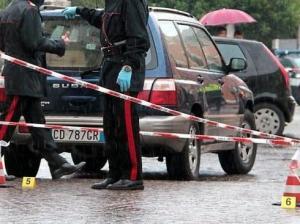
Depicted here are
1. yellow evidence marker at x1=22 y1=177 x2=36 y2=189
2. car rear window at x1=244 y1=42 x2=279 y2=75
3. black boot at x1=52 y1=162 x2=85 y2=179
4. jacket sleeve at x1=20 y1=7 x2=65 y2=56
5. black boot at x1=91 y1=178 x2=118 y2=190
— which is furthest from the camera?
car rear window at x1=244 y1=42 x2=279 y2=75

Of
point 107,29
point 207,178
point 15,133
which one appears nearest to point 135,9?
point 107,29

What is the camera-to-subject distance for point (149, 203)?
7.82 metres

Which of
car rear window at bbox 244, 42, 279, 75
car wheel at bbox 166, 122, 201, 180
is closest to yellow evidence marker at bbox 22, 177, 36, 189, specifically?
car wheel at bbox 166, 122, 201, 180

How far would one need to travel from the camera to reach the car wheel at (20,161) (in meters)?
10.5

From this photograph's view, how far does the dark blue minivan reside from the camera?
32.2ft

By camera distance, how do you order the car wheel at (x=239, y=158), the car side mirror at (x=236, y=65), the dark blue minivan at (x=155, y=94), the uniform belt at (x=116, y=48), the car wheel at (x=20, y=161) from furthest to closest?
the car wheel at (x=239, y=158) < the car side mirror at (x=236, y=65) < the car wheel at (x=20, y=161) < the dark blue minivan at (x=155, y=94) < the uniform belt at (x=116, y=48)

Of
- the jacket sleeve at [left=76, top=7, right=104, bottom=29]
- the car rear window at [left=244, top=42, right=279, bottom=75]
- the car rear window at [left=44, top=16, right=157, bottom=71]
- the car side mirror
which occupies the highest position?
the jacket sleeve at [left=76, top=7, right=104, bottom=29]

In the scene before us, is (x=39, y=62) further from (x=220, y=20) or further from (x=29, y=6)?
(x=220, y=20)

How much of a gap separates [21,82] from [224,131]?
308cm

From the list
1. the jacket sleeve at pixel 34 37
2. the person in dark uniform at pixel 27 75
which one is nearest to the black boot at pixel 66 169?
the person in dark uniform at pixel 27 75

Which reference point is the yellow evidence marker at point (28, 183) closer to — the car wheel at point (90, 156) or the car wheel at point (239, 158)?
the car wheel at point (90, 156)

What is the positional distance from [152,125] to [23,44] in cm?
145

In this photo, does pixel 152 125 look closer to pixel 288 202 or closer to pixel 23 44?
pixel 23 44

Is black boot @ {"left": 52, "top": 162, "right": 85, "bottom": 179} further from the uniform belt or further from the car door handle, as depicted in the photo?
the car door handle
